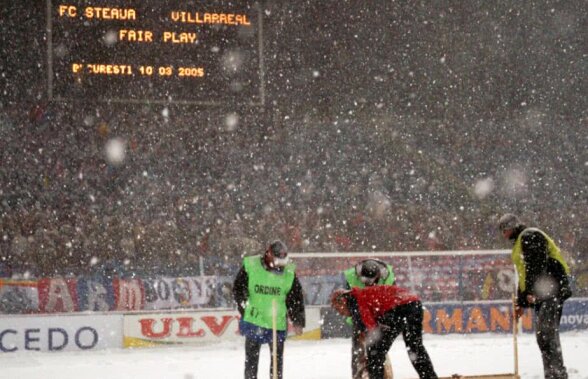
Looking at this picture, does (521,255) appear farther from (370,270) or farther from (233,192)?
(233,192)

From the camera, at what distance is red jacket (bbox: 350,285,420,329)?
6148mm

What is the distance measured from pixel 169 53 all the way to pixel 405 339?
968cm

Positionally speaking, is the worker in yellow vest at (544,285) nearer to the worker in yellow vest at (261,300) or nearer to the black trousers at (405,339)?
the black trousers at (405,339)

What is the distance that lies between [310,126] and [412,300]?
18.4 metres

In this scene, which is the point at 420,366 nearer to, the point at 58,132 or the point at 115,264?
the point at 115,264

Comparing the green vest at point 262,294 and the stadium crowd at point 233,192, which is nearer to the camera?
the green vest at point 262,294

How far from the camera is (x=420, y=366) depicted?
20.1 feet

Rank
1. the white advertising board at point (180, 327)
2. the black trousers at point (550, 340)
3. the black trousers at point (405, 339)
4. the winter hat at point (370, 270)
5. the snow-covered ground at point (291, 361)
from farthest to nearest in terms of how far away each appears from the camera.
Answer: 1. the white advertising board at point (180, 327)
2. the snow-covered ground at point (291, 361)
3. the black trousers at point (550, 340)
4. the winter hat at point (370, 270)
5. the black trousers at point (405, 339)

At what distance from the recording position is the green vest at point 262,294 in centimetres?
726

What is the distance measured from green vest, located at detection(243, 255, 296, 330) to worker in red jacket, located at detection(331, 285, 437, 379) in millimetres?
1286

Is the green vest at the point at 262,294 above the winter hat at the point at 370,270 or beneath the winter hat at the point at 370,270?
beneath

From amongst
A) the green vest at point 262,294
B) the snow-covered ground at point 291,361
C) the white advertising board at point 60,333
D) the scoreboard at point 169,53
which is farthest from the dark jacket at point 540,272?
the scoreboard at point 169,53

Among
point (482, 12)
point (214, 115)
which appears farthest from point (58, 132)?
point (482, 12)

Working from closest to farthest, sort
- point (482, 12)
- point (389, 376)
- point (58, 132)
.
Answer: point (389, 376) < point (58, 132) < point (482, 12)
